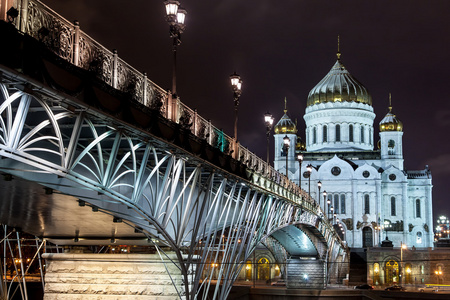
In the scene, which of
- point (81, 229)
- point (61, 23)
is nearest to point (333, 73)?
point (81, 229)

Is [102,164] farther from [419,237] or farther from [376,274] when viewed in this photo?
[419,237]

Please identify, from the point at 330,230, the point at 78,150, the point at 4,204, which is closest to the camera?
the point at 78,150

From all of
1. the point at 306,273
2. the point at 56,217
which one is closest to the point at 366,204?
the point at 306,273

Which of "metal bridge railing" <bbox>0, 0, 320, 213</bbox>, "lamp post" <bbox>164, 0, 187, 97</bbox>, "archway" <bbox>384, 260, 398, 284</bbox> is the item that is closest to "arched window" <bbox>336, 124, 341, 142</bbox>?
"archway" <bbox>384, 260, 398, 284</bbox>

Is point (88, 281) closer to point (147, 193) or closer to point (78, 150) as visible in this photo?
point (147, 193)

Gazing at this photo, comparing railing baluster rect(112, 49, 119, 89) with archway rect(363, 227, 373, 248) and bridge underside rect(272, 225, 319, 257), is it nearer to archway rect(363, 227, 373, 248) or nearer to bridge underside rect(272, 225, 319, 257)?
bridge underside rect(272, 225, 319, 257)

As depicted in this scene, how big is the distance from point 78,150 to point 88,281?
8.26 metres

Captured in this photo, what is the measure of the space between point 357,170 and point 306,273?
50825 millimetres

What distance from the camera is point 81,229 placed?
23.5 meters

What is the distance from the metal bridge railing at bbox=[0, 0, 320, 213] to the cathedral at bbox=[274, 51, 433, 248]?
8517 centimetres

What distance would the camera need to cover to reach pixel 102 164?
12.9m

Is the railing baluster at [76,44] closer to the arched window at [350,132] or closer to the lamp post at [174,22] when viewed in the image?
the lamp post at [174,22]

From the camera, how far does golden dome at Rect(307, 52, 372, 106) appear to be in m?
119

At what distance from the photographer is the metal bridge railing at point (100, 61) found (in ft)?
38.8
